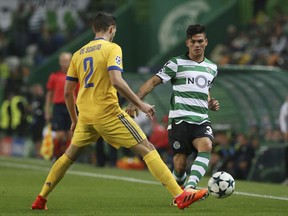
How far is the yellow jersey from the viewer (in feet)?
37.8

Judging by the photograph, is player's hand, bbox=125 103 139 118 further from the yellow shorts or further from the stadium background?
the stadium background

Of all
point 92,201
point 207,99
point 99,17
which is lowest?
point 92,201

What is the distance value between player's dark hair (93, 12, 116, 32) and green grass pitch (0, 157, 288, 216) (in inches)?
78.8

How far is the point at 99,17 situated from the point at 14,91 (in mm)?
21462

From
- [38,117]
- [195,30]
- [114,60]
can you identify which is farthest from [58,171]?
[38,117]

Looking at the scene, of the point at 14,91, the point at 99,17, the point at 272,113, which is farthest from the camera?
the point at 14,91

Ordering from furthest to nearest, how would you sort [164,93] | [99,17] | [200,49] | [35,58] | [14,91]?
1. [35,58]
2. [14,91]
3. [164,93]
4. [200,49]
5. [99,17]

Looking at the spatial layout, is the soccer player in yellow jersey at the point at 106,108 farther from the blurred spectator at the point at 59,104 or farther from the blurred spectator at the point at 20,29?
the blurred spectator at the point at 20,29

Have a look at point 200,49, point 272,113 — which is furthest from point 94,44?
point 272,113

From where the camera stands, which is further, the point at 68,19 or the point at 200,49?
the point at 68,19

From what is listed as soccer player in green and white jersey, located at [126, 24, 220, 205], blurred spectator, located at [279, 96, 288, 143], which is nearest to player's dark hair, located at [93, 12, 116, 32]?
soccer player in green and white jersey, located at [126, 24, 220, 205]

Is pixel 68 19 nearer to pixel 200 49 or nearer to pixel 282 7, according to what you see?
pixel 282 7

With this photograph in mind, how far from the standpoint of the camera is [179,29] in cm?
3366

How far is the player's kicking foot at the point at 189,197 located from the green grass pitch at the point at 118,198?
0.16 meters
